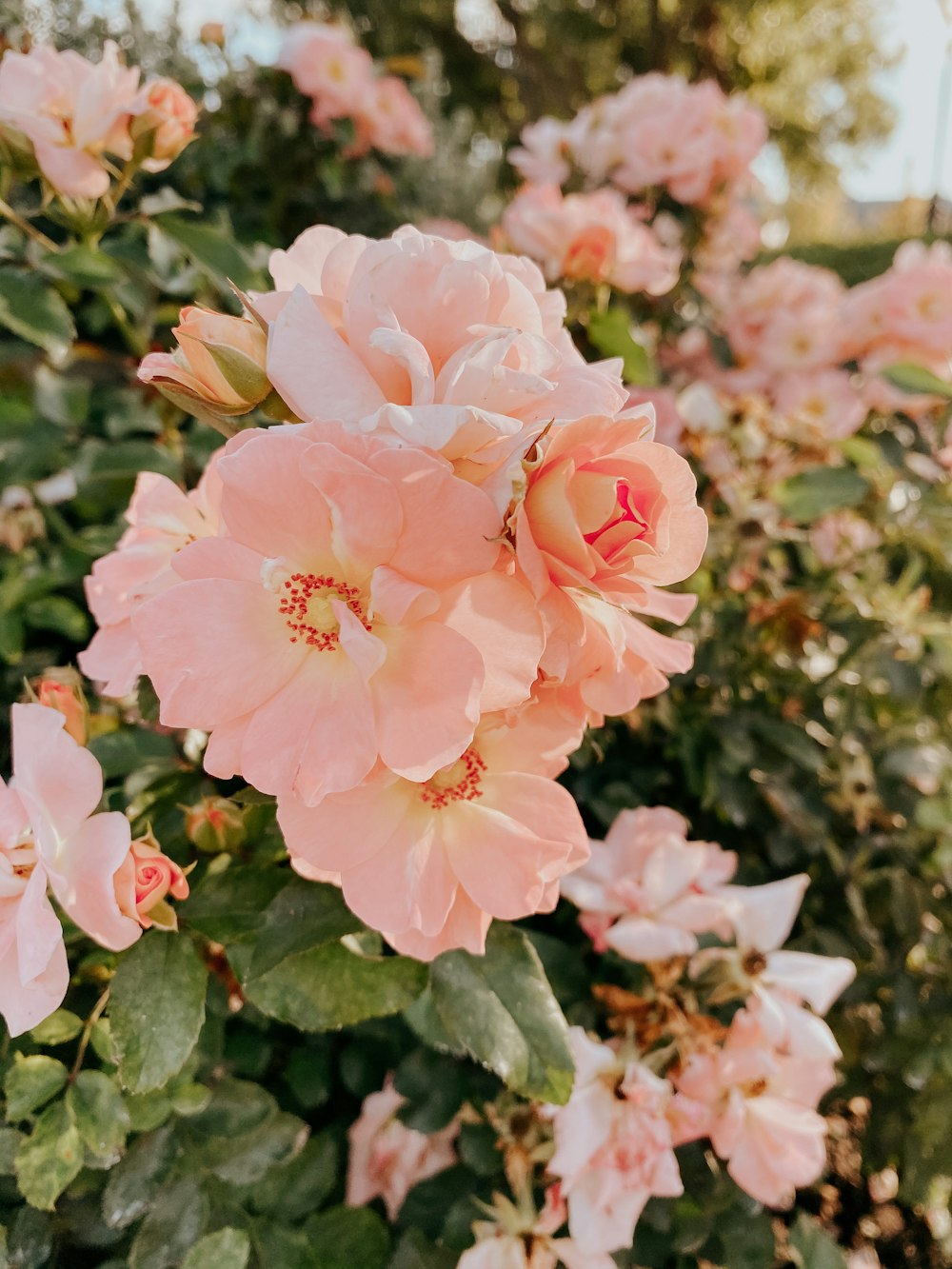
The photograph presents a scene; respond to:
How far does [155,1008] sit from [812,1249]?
2.36ft

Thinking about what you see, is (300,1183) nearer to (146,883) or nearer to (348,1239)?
(348,1239)

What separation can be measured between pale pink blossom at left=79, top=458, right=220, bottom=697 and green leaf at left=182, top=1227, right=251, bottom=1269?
1.42ft

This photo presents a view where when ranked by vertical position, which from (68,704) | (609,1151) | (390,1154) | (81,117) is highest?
(81,117)

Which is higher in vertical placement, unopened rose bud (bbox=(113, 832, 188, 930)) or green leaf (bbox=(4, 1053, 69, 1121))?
unopened rose bud (bbox=(113, 832, 188, 930))

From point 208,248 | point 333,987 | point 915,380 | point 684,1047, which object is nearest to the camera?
point 333,987

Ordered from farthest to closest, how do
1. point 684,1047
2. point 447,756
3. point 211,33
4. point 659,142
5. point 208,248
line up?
point 659,142, point 211,33, point 208,248, point 684,1047, point 447,756

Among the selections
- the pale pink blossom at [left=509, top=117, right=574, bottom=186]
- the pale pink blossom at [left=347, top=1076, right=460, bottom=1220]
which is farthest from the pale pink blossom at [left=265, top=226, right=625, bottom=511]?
the pale pink blossom at [left=509, top=117, right=574, bottom=186]

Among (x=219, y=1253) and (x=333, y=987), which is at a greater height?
(x=333, y=987)

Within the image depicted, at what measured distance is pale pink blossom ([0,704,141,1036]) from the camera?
539 millimetres

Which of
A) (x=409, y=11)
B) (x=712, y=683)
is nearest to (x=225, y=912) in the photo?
(x=712, y=683)

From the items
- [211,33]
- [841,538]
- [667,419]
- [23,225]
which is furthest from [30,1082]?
[211,33]

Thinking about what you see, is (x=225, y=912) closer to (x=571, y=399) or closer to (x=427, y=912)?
(x=427, y=912)

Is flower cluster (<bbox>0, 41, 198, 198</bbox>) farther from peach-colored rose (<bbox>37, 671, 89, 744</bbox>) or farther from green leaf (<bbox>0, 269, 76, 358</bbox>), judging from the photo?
peach-colored rose (<bbox>37, 671, 89, 744</bbox>)

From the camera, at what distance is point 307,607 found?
20.5 inches
